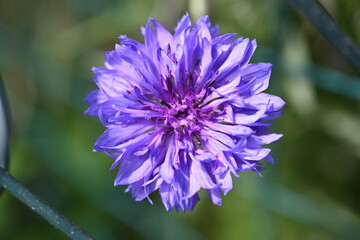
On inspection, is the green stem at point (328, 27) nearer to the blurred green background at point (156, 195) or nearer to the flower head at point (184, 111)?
the flower head at point (184, 111)

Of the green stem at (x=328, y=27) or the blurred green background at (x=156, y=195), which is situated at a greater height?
the green stem at (x=328, y=27)

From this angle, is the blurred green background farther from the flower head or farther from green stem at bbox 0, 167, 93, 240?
green stem at bbox 0, 167, 93, 240

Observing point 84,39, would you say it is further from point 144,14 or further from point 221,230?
point 221,230

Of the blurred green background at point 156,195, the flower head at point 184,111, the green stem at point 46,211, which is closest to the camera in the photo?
the green stem at point 46,211

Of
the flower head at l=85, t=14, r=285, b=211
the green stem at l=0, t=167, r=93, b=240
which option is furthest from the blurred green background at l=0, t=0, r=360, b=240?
the green stem at l=0, t=167, r=93, b=240

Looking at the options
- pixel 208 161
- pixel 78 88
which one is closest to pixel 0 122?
pixel 208 161

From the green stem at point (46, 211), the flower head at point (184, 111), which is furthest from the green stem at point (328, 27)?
the green stem at point (46, 211)

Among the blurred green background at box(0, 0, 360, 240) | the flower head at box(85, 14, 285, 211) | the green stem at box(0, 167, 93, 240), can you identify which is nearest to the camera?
the green stem at box(0, 167, 93, 240)
